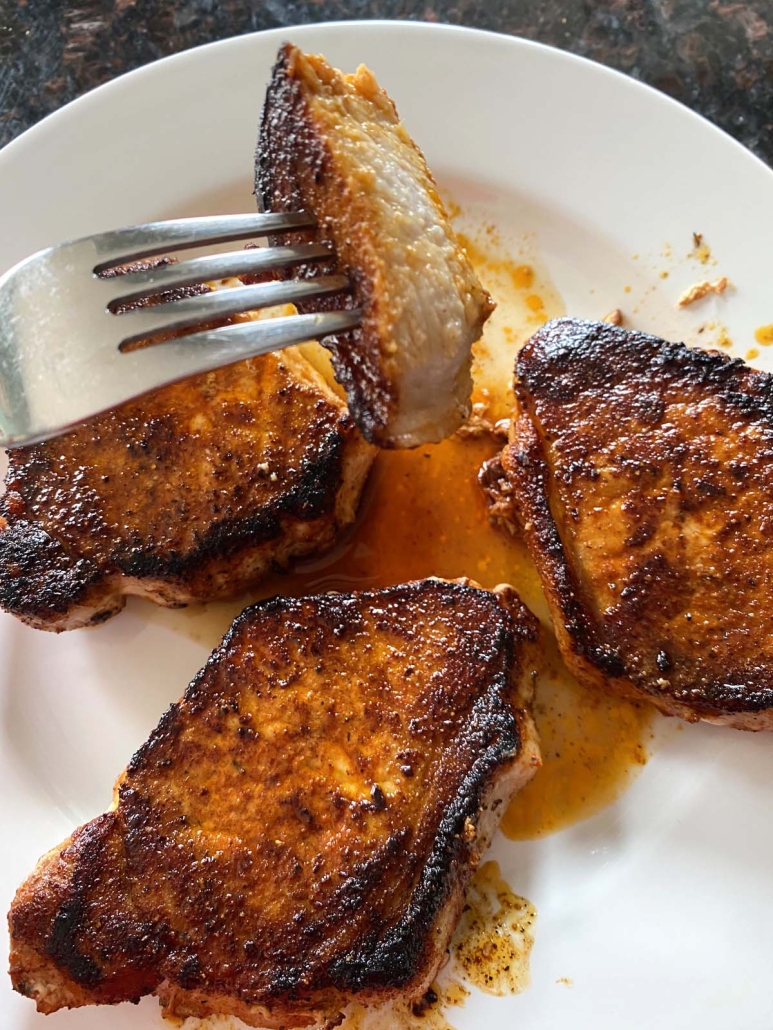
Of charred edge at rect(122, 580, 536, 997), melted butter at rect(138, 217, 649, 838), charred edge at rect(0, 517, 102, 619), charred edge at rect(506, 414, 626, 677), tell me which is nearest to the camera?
charred edge at rect(122, 580, 536, 997)

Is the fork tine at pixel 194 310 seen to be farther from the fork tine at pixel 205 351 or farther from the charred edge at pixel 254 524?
the charred edge at pixel 254 524

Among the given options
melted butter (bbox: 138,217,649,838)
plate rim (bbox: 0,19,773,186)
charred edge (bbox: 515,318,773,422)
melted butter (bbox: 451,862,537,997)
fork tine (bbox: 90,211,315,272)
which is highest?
plate rim (bbox: 0,19,773,186)

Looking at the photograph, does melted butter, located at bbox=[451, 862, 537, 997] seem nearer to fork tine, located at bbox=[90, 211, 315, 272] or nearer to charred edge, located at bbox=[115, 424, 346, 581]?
charred edge, located at bbox=[115, 424, 346, 581]

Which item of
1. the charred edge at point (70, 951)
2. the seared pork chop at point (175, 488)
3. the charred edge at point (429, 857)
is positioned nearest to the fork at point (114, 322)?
the seared pork chop at point (175, 488)

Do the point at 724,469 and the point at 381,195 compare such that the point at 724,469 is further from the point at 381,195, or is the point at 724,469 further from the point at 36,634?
the point at 36,634

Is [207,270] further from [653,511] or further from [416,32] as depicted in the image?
[653,511]

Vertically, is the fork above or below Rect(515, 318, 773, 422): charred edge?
above

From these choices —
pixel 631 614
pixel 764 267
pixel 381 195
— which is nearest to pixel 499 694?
pixel 631 614

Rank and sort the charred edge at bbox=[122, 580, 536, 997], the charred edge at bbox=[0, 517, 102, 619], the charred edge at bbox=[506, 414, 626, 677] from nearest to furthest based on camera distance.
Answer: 1. the charred edge at bbox=[122, 580, 536, 997]
2. the charred edge at bbox=[506, 414, 626, 677]
3. the charred edge at bbox=[0, 517, 102, 619]

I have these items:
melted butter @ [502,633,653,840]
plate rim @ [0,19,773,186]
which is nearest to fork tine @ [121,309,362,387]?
plate rim @ [0,19,773,186]
